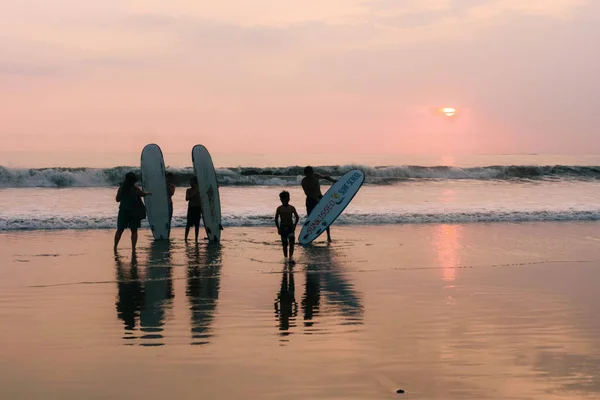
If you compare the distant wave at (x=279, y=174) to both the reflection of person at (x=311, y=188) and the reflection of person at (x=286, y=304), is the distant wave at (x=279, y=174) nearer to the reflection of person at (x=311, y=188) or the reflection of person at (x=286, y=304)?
the reflection of person at (x=311, y=188)

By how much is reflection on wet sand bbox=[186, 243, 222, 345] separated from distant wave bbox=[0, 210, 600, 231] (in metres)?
4.79

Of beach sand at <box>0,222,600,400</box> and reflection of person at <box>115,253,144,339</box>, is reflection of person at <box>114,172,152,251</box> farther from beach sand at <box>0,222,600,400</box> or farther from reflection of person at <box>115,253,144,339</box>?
reflection of person at <box>115,253,144,339</box>

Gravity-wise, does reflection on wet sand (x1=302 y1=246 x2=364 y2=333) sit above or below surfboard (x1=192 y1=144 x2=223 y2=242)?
below

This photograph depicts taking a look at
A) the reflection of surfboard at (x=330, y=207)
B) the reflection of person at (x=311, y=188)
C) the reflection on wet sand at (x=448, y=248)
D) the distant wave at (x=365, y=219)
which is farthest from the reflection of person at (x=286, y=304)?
the distant wave at (x=365, y=219)

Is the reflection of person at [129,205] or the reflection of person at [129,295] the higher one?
the reflection of person at [129,205]

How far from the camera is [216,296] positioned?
1022 centimetres

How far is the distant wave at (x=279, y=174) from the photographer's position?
37938 mm

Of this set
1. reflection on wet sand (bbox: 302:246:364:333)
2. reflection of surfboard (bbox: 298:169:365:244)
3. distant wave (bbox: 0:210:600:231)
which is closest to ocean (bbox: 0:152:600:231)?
distant wave (bbox: 0:210:600:231)

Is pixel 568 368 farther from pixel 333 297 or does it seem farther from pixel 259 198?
pixel 259 198

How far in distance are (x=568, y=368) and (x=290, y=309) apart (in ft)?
11.4

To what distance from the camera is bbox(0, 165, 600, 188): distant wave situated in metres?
37.9

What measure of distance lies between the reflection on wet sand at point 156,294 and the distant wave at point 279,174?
23552 mm

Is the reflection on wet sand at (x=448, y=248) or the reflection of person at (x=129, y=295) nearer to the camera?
the reflection of person at (x=129, y=295)

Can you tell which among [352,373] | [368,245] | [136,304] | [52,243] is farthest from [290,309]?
[52,243]
